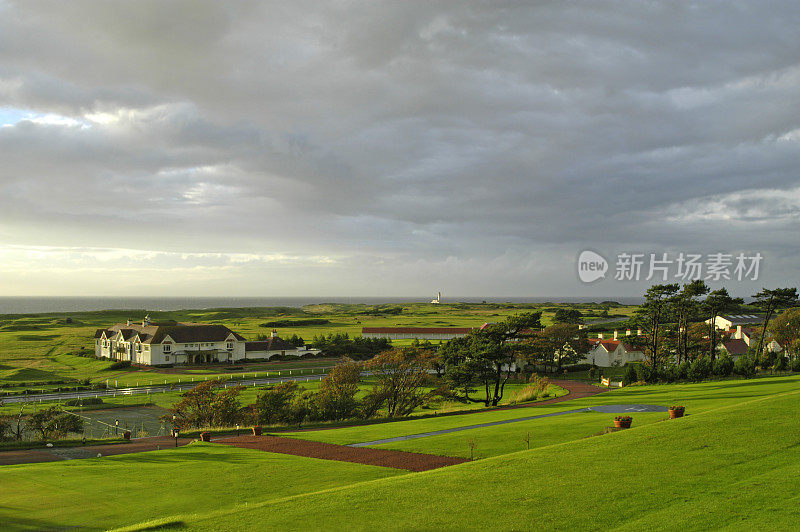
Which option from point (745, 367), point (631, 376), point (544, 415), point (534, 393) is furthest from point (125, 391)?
point (745, 367)

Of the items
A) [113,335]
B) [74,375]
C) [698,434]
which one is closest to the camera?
[698,434]

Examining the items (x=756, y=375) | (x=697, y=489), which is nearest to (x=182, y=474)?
(x=697, y=489)

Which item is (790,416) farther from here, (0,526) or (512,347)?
(512,347)

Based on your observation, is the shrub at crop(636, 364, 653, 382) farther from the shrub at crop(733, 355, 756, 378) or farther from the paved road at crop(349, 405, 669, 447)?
the paved road at crop(349, 405, 669, 447)

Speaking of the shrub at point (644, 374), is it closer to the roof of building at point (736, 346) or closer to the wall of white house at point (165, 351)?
the roof of building at point (736, 346)

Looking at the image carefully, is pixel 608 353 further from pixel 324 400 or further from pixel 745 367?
pixel 324 400

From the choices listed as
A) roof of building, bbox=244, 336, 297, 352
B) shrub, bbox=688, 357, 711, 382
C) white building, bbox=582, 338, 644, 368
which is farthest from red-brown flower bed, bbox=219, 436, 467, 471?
roof of building, bbox=244, 336, 297, 352

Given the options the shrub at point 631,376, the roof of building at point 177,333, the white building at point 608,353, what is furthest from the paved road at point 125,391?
the white building at point 608,353
